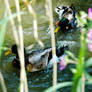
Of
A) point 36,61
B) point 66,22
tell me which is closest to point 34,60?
point 36,61

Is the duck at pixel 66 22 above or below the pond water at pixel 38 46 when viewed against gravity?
above

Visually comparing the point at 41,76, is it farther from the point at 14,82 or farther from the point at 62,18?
the point at 62,18

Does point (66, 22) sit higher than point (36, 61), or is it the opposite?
point (66, 22)

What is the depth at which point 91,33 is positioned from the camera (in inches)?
48.3

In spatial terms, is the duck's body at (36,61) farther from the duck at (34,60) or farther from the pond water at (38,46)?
the pond water at (38,46)

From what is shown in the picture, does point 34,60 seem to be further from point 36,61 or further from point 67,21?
point 67,21

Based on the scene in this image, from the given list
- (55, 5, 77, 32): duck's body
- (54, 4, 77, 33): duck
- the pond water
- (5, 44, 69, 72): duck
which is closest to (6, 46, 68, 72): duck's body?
(5, 44, 69, 72): duck

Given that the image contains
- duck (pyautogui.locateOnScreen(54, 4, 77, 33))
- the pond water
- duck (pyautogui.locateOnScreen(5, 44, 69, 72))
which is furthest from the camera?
duck (pyautogui.locateOnScreen(54, 4, 77, 33))

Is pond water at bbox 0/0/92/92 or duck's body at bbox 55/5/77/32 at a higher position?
duck's body at bbox 55/5/77/32

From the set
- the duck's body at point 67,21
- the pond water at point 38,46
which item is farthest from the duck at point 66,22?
the pond water at point 38,46

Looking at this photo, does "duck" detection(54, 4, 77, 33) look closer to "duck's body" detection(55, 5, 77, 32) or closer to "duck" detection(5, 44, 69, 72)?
"duck's body" detection(55, 5, 77, 32)

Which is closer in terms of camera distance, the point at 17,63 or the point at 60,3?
the point at 17,63

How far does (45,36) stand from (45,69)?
1213 millimetres

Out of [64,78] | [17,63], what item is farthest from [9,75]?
[64,78]
